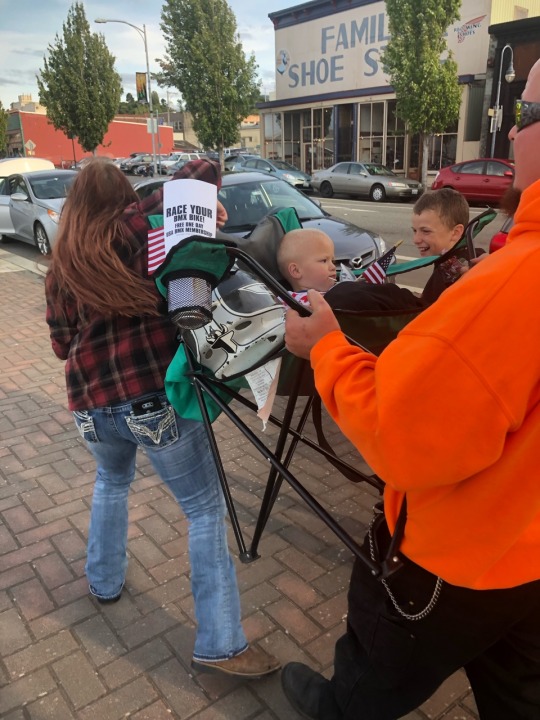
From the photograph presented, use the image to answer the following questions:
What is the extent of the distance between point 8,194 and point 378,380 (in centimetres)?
1411

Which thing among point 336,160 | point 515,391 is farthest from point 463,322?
point 336,160

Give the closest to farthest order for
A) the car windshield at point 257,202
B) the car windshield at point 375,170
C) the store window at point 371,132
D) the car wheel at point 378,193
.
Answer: the car windshield at point 257,202 < the car wheel at point 378,193 < the car windshield at point 375,170 < the store window at point 371,132

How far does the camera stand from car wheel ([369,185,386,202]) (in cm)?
2108

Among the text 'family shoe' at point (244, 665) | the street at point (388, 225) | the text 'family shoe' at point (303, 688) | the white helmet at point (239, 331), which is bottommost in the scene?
the street at point (388, 225)

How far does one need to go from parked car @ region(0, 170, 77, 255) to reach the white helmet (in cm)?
997

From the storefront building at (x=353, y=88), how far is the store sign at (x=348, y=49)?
38 mm

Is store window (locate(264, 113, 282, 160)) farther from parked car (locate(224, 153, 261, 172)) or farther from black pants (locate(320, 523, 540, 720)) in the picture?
black pants (locate(320, 523, 540, 720))

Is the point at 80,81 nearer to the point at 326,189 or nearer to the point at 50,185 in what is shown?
the point at 326,189

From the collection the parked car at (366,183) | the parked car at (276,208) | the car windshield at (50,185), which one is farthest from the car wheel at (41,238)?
the parked car at (366,183)

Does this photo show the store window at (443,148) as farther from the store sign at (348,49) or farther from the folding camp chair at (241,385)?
the folding camp chair at (241,385)

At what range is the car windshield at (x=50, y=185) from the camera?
1164 centimetres

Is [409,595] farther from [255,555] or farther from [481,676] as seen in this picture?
[255,555]

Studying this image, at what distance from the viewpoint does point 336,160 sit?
31297 mm

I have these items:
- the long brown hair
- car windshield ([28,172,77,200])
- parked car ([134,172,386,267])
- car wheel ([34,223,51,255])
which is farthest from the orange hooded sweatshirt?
car windshield ([28,172,77,200])
